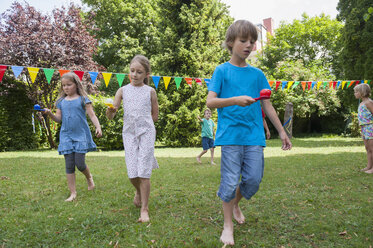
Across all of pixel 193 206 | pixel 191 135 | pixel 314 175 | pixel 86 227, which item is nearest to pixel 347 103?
pixel 191 135

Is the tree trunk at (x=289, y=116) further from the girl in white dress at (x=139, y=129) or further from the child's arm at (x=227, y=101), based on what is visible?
the child's arm at (x=227, y=101)

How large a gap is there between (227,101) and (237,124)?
0.96ft

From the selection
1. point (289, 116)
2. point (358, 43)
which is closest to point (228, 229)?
point (358, 43)

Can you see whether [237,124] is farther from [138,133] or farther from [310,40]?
[310,40]

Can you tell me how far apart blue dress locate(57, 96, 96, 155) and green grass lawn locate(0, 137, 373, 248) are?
0.72 meters

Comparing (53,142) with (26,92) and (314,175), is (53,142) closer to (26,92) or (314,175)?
(26,92)

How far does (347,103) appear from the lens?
575 inches

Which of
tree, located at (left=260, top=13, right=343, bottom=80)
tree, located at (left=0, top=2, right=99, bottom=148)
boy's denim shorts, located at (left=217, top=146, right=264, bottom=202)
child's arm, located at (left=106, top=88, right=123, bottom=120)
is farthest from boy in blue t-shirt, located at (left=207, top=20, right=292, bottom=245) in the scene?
tree, located at (left=260, top=13, right=343, bottom=80)

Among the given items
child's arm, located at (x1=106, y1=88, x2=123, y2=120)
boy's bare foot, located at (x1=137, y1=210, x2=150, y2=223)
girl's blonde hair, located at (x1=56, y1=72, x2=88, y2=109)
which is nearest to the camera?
boy's bare foot, located at (x1=137, y1=210, x2=150, y2=223)

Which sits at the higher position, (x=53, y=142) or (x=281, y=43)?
(x=281, y=43)

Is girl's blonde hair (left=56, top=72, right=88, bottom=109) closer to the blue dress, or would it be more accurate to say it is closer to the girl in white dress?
the blue dress

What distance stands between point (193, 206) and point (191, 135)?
10.3 metres

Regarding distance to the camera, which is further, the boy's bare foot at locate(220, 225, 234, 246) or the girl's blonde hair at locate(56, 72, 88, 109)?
the girl's blonde hair at locate(56, 72, 88, 109)

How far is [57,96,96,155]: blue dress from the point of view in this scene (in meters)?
3.82
